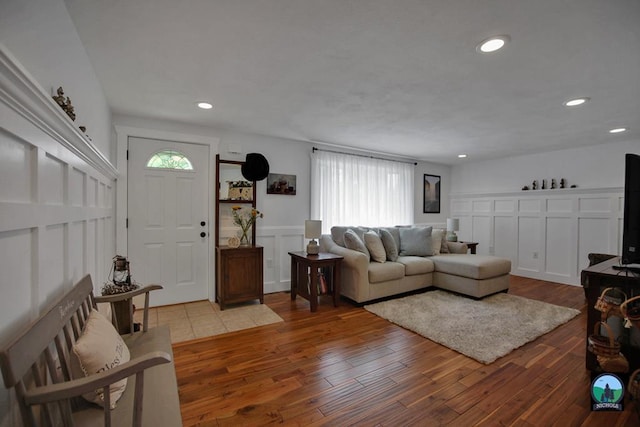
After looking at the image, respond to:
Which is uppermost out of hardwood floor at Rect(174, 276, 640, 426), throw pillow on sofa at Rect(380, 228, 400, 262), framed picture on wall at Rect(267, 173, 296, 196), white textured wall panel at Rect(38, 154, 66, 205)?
framed picture on wall at Rect(267, 173, 296, 196)

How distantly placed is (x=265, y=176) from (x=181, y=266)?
157 cm

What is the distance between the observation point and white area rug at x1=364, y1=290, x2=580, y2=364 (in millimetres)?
2588

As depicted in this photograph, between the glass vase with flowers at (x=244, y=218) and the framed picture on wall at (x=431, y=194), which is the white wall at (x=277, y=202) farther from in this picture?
the framed picture on wall at (x=431, y=194)

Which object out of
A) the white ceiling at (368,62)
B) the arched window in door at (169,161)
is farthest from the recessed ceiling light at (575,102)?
the arched window in door at (169,161)

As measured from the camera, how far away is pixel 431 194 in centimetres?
618

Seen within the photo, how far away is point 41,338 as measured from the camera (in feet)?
3.17

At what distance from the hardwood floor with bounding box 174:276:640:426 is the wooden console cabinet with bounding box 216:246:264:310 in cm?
72

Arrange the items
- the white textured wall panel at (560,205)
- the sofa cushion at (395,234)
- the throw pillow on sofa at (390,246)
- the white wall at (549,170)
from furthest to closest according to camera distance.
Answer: the white textured wall panel at (560,205) → the sofa cushion at (395,234) → the white wall at (549,170) → the throw pillow on sofa at (390,246)

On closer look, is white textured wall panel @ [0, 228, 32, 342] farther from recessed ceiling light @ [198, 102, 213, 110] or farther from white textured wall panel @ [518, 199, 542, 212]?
white textured wall panel @ [518, 199, 542, 212]

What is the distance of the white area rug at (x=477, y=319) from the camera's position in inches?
102

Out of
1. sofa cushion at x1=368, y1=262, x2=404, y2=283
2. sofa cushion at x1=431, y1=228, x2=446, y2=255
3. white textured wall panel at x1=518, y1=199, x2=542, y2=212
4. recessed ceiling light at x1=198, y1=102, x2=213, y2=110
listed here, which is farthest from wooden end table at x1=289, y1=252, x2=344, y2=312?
white textured wall panel at x1=518, y1=199, x2=542, y2=212

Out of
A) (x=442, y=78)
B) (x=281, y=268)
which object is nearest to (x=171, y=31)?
(x=442, y=78)

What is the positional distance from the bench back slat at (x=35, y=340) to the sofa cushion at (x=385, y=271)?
2.90 m

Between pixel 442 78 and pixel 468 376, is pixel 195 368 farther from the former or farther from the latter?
pixel 442 78
